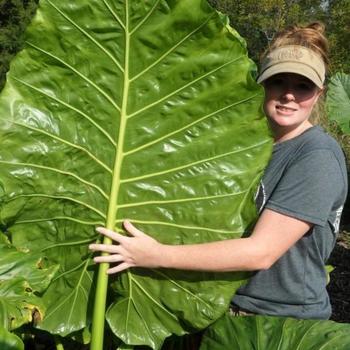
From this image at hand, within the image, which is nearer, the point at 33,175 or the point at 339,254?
the point at 33,175

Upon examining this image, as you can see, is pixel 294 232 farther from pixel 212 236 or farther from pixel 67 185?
pixel 67 185

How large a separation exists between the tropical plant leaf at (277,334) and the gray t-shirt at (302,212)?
0.06 metres

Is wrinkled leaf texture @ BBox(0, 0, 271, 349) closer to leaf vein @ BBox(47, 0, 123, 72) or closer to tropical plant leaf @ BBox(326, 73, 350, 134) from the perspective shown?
leaf vein @ BBox(47, 0, 123, 72)

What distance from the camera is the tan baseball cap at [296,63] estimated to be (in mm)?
1488

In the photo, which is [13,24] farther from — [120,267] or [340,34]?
[120,267]

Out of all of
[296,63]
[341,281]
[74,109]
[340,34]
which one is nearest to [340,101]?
[341,281]

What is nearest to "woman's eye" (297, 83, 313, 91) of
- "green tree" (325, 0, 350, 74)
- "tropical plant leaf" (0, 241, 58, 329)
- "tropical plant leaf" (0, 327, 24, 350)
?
"tropical plant leaf" (0, 241, 58, 329)

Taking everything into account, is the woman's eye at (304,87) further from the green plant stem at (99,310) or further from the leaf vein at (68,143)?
the green plant stem at (99,310)

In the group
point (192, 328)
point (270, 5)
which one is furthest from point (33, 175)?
point (270, 5)

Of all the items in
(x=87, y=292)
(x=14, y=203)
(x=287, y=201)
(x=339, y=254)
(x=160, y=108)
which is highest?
(x=160, y=108)

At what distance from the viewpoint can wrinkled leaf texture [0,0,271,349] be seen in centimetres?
141

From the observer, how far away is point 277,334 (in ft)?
5.06

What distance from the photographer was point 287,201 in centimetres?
142

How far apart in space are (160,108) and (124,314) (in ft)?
1.83
